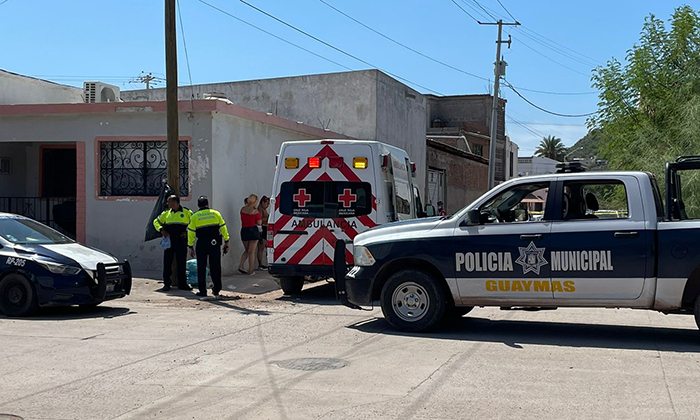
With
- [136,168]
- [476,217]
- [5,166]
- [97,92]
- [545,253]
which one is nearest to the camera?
[545,253]

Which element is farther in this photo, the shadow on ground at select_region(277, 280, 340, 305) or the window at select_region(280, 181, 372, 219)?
the shadow on ground at select_region(277, 280, 340, 305)

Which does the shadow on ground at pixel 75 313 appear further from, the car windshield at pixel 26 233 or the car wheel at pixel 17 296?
the car windshield at pixel 26 233

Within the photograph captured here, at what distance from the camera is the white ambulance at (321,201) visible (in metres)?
13.3

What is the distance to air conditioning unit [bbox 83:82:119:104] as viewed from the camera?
20703 mm

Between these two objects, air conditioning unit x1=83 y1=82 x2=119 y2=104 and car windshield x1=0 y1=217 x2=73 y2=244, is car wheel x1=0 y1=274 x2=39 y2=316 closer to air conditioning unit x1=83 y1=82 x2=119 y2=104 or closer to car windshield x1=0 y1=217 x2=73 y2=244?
car windshield x1=0 y1=217 x2=73 y2=244

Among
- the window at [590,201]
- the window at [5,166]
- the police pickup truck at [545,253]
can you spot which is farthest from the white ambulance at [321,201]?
the window at [5,166]

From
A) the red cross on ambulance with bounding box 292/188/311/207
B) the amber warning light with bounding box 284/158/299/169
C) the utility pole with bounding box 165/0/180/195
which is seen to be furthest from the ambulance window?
the utility pole with bounding box 165/0/180/195

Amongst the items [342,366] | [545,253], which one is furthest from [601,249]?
[342,366]

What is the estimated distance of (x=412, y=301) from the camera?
983 cm

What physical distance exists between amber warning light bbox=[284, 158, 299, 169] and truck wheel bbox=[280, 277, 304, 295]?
6.75 ft

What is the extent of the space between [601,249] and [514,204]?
1.23m

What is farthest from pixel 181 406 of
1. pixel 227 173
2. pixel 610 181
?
pixel 227 173

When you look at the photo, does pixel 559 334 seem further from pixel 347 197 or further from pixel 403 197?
pixel 403 197

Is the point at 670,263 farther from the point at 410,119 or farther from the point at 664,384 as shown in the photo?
the point at 410,119
